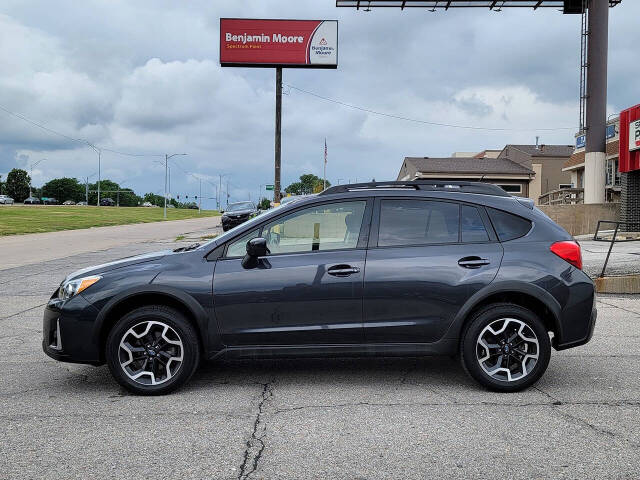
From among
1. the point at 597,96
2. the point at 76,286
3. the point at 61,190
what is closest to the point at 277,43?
the point at 597,96

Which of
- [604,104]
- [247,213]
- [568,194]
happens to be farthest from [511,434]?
[568,194]

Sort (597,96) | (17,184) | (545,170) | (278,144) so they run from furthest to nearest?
(17,184) → (545,170) → (278,144) → (597,96)

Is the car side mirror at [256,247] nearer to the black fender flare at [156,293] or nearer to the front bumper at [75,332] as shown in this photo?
the black fender flare at [156,293]

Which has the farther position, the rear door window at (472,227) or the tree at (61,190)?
the tree at (61,190)

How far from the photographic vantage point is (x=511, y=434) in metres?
4.17

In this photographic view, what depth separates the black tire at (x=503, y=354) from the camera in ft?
16.8

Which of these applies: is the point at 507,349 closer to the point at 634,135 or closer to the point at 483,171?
the point at 634,135

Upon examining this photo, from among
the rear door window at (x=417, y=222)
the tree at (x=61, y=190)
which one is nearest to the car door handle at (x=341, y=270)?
the rear door window at (x=417, y=222)

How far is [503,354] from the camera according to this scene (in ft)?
16.9

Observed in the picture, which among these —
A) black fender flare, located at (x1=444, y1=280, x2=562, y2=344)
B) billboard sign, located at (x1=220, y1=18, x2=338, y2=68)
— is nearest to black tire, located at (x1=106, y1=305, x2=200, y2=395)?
black fender flare, located at (x1=444, y1=280, x2=562, y2=344)

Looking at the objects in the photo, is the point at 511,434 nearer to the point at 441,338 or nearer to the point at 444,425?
the point at 444,425

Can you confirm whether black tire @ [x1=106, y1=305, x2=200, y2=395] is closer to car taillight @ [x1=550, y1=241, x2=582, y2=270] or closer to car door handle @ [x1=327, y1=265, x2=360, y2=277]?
car door handle @ [x1=327, y1=265, x2=360, y2=277]

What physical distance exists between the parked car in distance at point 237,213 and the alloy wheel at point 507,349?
28.7 m

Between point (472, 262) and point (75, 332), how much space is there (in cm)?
332
